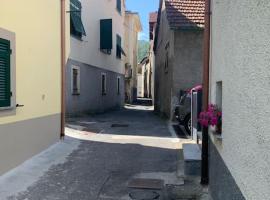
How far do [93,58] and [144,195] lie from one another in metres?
16.0

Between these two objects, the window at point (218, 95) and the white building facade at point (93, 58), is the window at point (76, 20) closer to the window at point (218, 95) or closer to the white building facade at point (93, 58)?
the white building facade at point (93, 58)

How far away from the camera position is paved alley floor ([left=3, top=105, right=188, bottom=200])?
662 cm

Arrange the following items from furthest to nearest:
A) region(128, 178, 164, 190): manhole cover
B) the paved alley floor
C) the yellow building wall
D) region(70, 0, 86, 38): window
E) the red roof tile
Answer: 1. region(70, 0, 86, 38): window
2. the red roof tile
3. the yellow building wall
4. region(128, 178, 164, 190): manhole cover
5. the paved alley floor

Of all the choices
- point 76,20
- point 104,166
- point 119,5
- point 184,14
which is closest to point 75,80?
point 76,20

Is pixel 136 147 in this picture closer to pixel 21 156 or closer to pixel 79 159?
pixel 79 159

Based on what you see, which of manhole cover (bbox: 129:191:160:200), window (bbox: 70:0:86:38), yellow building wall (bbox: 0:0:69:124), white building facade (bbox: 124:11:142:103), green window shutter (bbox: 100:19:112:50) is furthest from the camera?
white building facade (bbox: 124:11:142:103)

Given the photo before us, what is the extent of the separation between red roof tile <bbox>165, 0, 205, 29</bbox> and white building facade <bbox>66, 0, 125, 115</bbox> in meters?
4.00

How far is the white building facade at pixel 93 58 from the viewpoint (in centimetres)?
1794

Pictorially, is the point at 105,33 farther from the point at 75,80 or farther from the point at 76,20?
the point at 76,20

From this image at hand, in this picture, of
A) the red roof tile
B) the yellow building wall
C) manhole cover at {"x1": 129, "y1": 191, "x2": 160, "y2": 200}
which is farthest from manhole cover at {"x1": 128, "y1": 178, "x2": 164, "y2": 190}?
the red roof tile

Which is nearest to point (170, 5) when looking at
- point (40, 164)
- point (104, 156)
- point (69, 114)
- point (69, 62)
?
point (69, 62)

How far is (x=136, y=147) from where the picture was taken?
1081cm

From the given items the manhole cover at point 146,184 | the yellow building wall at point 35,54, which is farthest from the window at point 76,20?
the manhole cover at point 146,184

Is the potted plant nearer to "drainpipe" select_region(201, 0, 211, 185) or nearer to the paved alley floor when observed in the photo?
"drainpipe" select_region(201, 0, 211, 185)
